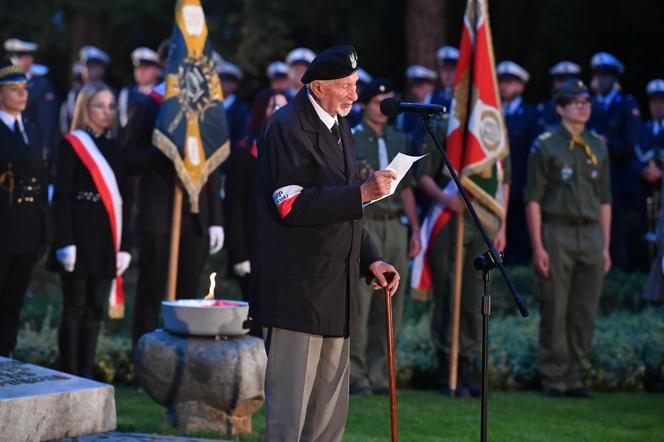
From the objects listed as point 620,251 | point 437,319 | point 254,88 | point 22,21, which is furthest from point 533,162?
point 22,21

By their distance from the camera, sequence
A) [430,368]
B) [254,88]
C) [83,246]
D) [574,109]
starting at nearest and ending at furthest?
[83,246] → [574,109] → [430,368] → [254,88]

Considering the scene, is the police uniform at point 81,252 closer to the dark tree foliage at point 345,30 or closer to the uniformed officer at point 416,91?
the uniformed officer at point 416,91

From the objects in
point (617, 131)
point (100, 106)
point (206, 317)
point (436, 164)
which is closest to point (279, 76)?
point (617, 131)

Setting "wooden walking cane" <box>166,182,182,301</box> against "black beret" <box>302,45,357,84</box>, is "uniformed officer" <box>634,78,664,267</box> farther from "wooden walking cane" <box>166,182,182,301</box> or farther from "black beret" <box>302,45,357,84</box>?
"black beret" <box>302,45,357,84</box>

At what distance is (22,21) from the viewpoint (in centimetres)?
2180

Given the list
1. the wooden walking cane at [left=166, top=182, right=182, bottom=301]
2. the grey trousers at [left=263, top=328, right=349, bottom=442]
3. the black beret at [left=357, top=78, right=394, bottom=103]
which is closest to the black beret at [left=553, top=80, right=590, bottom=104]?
the black beret at [left=357, top=78, right=394, bottom=103]

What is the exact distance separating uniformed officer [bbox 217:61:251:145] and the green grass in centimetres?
516

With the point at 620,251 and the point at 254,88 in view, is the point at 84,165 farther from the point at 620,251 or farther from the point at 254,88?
the point at 254,88

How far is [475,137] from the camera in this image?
33.8 ft

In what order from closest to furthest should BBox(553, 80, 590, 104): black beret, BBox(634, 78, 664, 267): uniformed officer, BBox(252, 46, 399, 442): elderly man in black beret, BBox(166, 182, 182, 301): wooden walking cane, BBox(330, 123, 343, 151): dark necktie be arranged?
BBox(252, 46, 399, 442): elderly man in black beret < BBox(330, 123, 343, 151): dark necktie < BBox(166, 182, 182, 301): wooden walking cane < BBox(553, 80, 590, 104): black beret < BBox(634, 78, 664, 267): uniformed officer

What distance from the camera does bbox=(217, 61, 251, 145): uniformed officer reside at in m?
14.6

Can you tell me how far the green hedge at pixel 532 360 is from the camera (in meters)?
10.7

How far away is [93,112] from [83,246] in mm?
996

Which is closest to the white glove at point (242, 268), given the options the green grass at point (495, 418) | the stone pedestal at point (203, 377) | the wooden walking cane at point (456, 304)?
the green grass at point (495, 418)
